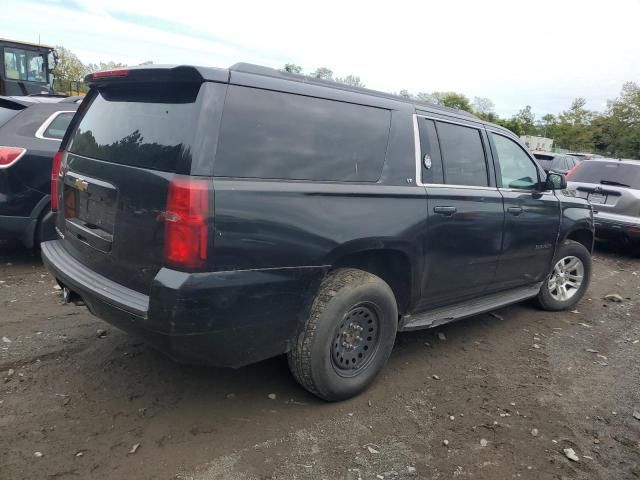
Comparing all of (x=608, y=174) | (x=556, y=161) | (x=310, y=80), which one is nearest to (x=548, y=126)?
(x=556, y=161)

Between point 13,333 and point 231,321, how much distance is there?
2363mm

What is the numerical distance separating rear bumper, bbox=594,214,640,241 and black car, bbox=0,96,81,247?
7.86m

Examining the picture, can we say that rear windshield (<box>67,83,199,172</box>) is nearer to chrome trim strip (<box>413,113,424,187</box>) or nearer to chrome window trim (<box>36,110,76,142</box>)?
chrome trim strip (<box>413,113,424,187</box>)

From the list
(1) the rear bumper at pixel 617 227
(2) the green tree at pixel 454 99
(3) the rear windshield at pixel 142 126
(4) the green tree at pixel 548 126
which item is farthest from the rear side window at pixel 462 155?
(4) the green tree at pixel 548 126

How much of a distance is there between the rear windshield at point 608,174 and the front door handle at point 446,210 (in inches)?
239

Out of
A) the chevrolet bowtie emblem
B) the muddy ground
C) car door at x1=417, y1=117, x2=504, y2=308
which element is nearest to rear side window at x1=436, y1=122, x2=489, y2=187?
car door at x1=417, y1=117, x2=504, y2=308

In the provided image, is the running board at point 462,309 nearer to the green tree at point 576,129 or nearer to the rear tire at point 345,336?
the rear tire at point 345,336

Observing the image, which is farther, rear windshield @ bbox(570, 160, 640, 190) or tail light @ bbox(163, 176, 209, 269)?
rear windshield @ bbox(570, 160, 640, 190)

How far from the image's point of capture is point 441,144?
12.5 ft

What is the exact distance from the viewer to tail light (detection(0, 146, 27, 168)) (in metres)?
5.12

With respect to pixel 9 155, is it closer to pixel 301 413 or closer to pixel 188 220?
pixel 188 220

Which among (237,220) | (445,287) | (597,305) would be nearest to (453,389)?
(445,287)

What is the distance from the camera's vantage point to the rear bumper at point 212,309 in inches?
98.3

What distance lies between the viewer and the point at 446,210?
366 centimetres
